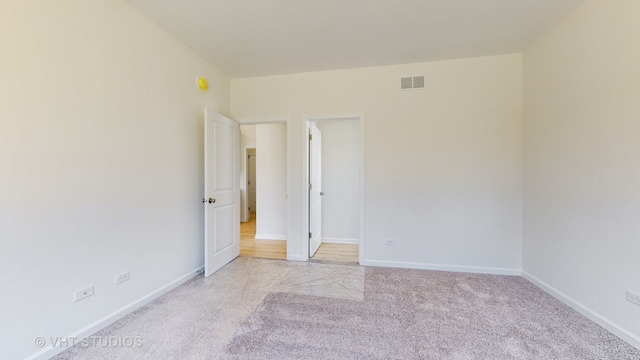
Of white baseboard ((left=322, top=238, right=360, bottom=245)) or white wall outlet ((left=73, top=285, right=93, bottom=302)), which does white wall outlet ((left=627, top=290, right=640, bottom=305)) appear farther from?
white wall outlet ((left=73, top=285, right=93, bottom=302))

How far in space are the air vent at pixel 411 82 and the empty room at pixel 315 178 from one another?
0.03m

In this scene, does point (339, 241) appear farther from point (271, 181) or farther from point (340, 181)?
point (271, 181)

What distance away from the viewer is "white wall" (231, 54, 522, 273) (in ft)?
10.1

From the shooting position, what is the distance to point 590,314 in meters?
2.10

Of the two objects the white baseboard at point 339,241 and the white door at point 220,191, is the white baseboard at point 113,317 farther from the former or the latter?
the white baseboard at point 339,241

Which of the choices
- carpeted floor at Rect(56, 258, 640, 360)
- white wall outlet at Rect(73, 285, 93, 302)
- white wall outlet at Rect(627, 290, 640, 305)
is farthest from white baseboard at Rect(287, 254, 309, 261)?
white wall outlet at Rect(627, 290, 640, 305)

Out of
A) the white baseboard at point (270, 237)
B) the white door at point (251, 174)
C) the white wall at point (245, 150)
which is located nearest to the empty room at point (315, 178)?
the white baseboard at point (270, 237)

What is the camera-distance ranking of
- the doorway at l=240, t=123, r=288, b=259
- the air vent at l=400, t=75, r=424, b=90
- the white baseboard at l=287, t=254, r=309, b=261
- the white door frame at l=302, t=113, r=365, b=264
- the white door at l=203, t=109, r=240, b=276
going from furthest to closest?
1. the doorway at l=240, t=123, r=288, b=259
2. the white baseboard at l=287, t=254, r=309, b=261
3. the white door frame at l=302, t=113, r=365, b=264
4. the air vent at l=400, t=75, r=424, b=90
5. the white door at l=203, t=109, r=240, b=276

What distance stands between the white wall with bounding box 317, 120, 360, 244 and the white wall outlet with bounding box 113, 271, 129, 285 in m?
3.15

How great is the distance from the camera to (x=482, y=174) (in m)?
3.13

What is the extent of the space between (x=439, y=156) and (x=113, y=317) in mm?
3671

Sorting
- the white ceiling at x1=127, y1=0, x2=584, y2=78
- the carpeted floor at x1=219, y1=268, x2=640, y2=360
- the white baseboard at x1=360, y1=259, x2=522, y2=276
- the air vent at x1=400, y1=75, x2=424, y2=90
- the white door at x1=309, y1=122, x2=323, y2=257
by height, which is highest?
the white ceiling at x1=127, y1=0, x2=584, y2=78

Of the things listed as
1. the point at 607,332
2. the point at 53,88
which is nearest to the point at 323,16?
the point at 53,88

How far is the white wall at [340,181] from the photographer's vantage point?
4.71m
